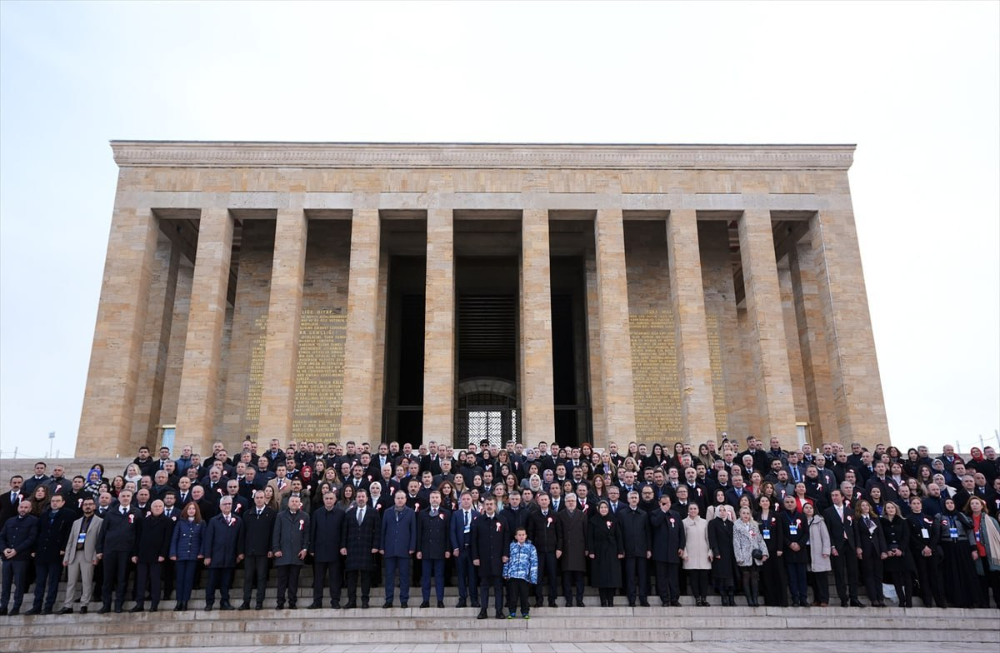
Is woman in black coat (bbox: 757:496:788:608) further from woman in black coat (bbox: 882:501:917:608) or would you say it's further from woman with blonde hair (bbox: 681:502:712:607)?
woman in black coat (bbox: 882:501:917:608)

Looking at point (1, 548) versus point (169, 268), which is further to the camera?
point (169, 268)

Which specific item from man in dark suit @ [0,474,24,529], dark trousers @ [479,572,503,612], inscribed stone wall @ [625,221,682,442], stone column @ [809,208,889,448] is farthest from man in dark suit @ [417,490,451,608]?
stone column @ [809,208,889,448]

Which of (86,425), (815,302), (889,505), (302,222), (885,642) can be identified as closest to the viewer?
(885,642)

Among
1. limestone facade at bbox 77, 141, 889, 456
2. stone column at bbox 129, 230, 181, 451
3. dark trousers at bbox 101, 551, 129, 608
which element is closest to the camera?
dark trousers at bbox 101, 551, 129, 608

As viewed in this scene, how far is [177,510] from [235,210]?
13.0 meters

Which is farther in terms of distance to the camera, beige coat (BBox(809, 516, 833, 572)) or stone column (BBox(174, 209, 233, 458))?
stone column (BBox(174, 209, 233, 458))

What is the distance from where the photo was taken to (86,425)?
62.6ft

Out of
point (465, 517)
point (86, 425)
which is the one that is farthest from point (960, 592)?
point (86, 425)

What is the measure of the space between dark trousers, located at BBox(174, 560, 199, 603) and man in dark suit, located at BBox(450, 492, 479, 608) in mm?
3208

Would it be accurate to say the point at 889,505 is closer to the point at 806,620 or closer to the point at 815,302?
the point at 806,620

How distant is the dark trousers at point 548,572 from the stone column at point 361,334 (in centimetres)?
1028

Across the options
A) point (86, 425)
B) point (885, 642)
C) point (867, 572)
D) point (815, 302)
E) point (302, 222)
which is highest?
point (302, 222)

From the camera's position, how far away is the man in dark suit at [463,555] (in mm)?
9602

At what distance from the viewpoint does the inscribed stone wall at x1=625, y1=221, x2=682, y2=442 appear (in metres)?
21.7
